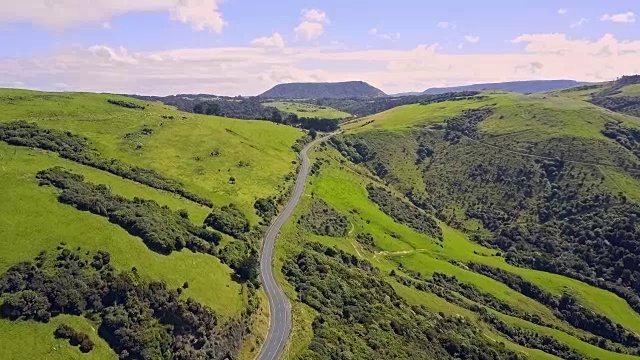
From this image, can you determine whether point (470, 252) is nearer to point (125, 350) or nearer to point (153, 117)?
point (153, 117)

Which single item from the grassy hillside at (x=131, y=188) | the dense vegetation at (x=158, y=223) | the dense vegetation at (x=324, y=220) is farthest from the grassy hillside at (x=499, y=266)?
the grassy hillside at (x=131, y=188)

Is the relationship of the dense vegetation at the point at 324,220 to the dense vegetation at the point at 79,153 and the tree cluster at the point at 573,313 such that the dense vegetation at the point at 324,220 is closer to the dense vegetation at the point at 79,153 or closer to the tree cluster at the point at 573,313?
the dense vegetation at the point at 79,153

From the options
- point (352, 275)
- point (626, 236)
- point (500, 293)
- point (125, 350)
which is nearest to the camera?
point (125, 350)

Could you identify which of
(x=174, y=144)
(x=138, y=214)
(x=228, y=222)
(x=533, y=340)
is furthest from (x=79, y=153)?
(x=533, y=340)

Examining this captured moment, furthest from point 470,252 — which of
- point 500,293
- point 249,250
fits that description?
point 249,250

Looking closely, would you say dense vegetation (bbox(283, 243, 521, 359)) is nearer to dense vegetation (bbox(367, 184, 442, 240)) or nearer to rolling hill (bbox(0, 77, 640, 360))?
rolling hill (bbox(0, 77, 640, 360))

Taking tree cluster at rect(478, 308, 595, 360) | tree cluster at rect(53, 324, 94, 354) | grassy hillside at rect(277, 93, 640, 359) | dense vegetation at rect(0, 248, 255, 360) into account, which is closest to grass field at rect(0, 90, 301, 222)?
grassy hillside at rect(277, 93, 640, 359)
